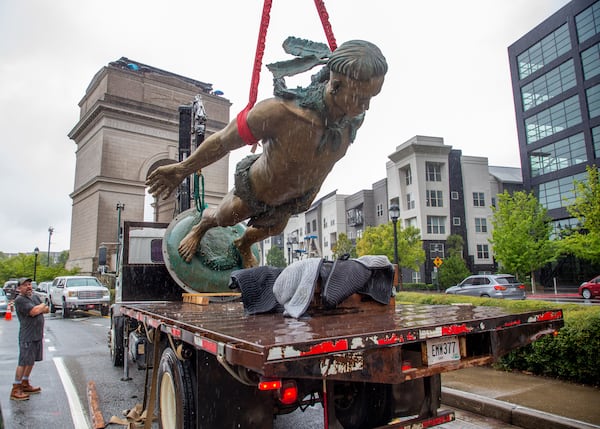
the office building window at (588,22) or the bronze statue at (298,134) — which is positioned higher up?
the office building window at (588,22)

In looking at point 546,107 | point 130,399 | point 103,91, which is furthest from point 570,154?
point 130,399

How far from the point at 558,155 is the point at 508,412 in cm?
3566

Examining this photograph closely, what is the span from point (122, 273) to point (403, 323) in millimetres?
5005

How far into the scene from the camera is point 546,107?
117 ft

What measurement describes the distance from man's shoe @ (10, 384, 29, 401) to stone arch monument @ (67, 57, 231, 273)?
22.8 m

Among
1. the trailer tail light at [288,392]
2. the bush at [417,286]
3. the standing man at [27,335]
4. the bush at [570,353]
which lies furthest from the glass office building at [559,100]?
the trailer tail light at [288,392]

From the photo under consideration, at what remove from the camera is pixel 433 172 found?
42062 millimetres

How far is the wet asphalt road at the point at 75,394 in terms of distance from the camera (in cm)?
503

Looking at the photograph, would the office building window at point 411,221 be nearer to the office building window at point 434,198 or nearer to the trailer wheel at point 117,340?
the office building window at point 434,198

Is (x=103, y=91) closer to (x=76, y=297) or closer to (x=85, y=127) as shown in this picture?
(x=85, y=127)

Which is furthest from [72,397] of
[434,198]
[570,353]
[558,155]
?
[434,198]

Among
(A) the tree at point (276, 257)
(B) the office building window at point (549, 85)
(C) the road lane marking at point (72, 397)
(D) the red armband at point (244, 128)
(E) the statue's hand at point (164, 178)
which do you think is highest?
(B) the office building window at point (549, 85)

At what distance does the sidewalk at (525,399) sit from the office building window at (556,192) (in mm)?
32316

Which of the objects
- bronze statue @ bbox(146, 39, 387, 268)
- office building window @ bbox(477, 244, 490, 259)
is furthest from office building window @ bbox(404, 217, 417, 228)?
bronze statue @ bbox(146, 39, 387, 268)
